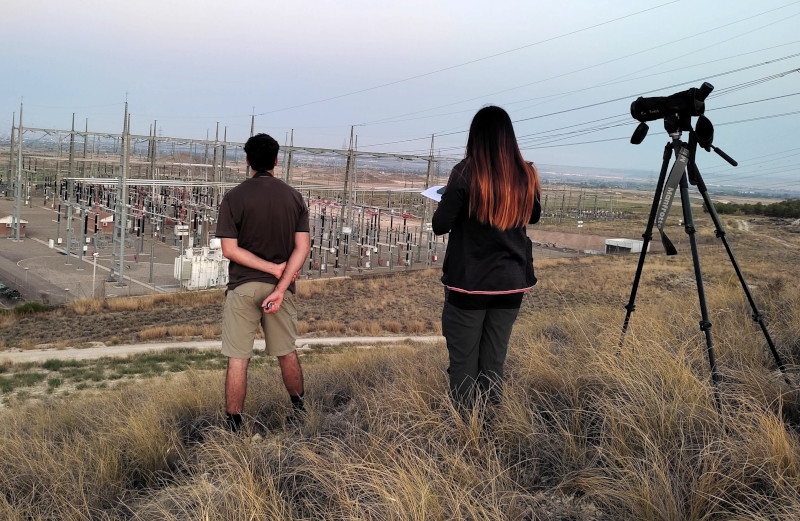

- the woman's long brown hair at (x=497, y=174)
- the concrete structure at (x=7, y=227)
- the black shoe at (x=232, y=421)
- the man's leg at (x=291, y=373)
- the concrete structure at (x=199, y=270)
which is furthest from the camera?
the concrete structure at (x=7, y=227)

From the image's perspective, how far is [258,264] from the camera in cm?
320

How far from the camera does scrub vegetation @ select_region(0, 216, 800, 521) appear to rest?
1961 mm

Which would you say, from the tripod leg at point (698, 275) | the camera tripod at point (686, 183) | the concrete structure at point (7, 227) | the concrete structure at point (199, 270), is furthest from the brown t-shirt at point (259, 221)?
the concrete structure at point (7, 227)

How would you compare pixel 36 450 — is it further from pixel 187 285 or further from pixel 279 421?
pixel 187 285

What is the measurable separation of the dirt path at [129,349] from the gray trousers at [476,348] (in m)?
7.33

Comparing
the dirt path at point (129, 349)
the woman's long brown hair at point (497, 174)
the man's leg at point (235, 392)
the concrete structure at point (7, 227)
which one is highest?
the woman's long brown hair at point (497, 174)

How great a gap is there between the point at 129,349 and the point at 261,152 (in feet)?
33.8

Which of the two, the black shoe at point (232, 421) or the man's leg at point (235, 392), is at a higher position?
the man's leg at point (235, 392)

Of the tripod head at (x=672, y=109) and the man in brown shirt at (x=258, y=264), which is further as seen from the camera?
the man in brown shirt at (x=258, y=264)

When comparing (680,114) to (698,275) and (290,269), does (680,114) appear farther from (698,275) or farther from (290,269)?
(290,269)

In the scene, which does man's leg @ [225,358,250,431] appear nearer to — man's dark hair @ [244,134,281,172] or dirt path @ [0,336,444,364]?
man's dark hair @ [244,134,281,172]

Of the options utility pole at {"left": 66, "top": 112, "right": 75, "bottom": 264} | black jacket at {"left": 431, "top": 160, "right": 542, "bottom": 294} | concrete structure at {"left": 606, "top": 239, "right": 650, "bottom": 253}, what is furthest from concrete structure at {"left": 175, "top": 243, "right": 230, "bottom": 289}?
concrete structure at {"left": 606, "top": 239, "right": 650, "bottom": 253}

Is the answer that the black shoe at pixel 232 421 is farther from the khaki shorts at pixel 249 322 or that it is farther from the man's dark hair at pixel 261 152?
the man's dark hair at pixel 261 152

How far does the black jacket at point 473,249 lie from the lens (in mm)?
2635
